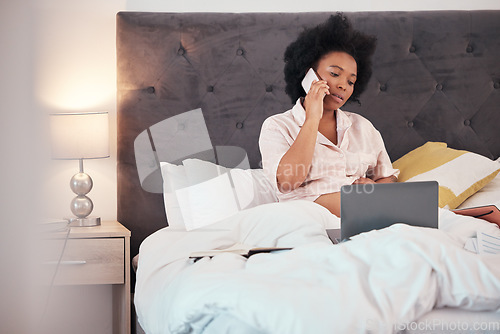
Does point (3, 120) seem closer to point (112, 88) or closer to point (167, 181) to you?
point (167, 181)

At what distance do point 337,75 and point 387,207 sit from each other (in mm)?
1010

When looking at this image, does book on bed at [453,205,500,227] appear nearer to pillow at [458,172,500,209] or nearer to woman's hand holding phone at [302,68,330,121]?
pillow at [458,172,500,209]

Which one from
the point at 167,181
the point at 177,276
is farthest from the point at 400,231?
the point at 167,181

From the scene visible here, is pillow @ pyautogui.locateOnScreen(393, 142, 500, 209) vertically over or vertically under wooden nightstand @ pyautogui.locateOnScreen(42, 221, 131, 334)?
over

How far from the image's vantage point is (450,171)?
2.11 meters

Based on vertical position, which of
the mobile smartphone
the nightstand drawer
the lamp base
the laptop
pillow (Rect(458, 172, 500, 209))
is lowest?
the nightstand drawer

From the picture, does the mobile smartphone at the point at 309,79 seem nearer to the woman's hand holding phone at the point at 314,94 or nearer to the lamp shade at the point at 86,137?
the woman's hand holding phone at the point at 314,94

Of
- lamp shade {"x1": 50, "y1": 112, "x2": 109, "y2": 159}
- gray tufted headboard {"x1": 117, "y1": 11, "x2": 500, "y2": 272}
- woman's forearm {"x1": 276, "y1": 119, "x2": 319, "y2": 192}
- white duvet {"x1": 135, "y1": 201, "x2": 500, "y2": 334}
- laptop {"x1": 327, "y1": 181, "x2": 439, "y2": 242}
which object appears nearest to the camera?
white duvet {"x1": 135, "y1": 201, "x2": 500, "y2": 334}

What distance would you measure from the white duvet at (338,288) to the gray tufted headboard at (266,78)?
4.07 ft

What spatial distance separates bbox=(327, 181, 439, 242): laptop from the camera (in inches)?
49.1

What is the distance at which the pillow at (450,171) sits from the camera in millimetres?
2033

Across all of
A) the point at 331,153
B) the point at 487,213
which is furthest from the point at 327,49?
the point at 487,213

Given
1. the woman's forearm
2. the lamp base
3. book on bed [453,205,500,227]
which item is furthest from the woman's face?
the lamp base

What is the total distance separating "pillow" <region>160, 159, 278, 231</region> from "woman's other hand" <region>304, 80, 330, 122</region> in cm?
34
